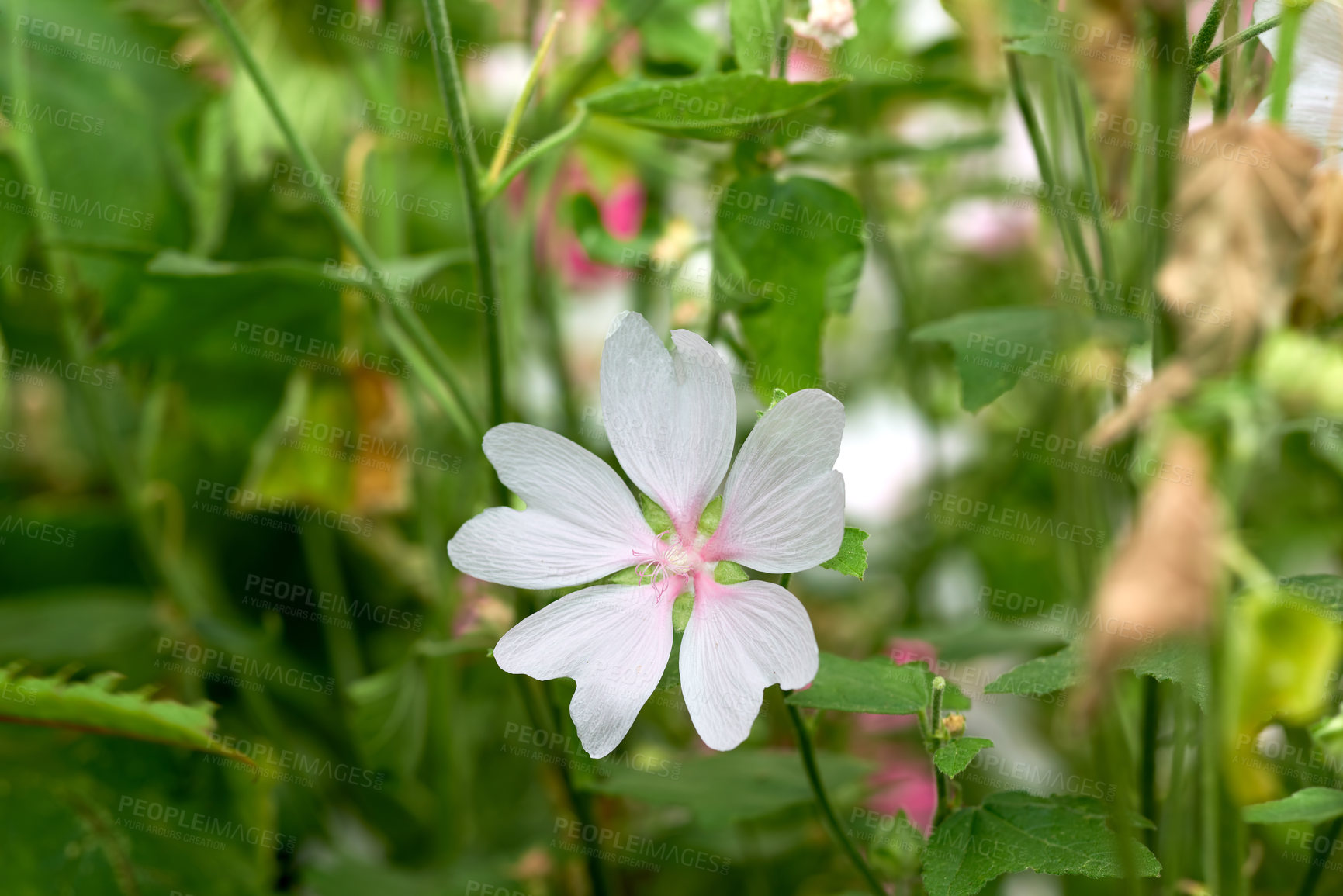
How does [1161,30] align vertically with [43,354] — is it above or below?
above

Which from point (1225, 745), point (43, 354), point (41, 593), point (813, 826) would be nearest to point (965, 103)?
point (813, 826)

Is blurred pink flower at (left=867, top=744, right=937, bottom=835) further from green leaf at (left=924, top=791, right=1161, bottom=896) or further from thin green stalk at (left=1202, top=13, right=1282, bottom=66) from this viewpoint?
thin green stalk at (left=1202, top=13, right=1282, bottom=66)

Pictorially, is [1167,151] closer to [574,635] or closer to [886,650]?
[574,635]

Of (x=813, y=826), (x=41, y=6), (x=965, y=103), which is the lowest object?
(x=813, y=826)

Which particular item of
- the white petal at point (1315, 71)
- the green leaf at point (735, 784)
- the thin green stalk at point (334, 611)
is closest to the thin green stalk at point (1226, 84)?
the white petal at point (1315, 71)

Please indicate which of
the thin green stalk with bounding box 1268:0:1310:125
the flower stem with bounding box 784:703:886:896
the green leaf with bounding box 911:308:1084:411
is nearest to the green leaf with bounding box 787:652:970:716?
the flower stem with bounding box 784:703:886:896

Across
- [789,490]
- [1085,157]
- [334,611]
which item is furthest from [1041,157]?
[334,611]

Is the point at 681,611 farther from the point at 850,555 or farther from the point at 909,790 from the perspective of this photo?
the point at 909,790
